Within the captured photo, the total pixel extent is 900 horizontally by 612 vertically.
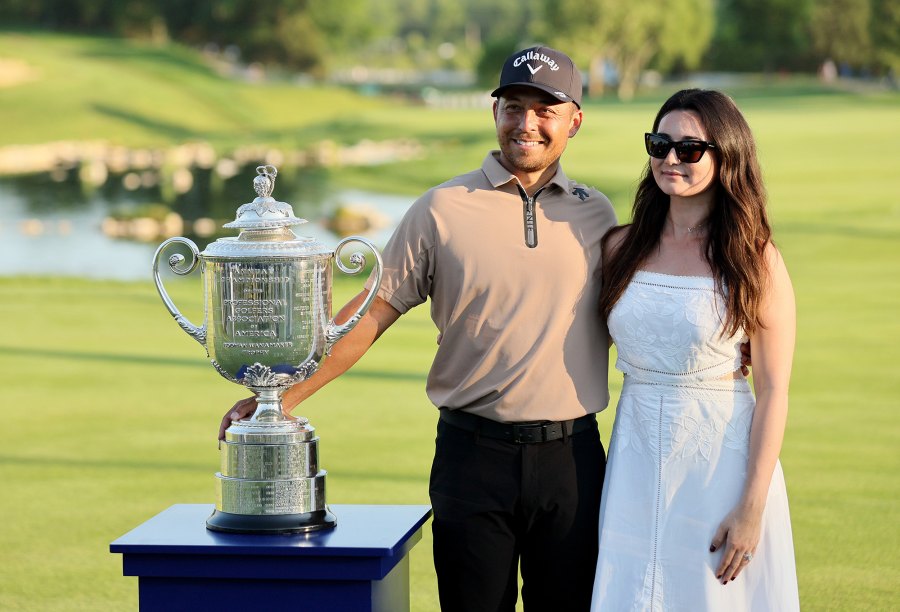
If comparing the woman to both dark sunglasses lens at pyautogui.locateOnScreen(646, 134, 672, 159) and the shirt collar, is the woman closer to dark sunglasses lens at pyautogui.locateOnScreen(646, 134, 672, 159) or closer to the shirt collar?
dark sunglasses lens at pyautogui.locateOnScreen(646, 134, 672, 159)

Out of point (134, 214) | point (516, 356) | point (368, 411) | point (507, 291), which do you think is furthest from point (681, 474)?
point (134, 214)

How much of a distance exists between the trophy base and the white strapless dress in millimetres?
627

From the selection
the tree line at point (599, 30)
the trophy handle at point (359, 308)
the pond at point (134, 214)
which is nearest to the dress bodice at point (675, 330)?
the trophy handle at point (359, 308)

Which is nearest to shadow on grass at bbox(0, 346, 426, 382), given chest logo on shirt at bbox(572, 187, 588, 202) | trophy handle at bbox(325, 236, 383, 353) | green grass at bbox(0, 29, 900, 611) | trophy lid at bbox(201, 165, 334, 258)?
green grass at bbox(0, 29, 900, 611)

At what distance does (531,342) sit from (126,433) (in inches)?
182

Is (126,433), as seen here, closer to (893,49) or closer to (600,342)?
(600,342)

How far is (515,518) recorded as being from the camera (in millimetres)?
3221

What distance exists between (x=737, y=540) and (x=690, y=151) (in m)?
0.80

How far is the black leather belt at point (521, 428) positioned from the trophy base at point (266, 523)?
425 mm

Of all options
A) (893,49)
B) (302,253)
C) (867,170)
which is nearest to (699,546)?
(302,253)

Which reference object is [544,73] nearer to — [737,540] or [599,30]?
[737,540]

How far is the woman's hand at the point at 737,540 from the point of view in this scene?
2.98 metres

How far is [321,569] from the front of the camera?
2832mm

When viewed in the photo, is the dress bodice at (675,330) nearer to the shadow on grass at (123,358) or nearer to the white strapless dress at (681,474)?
the white strapless dress at (681,474)
